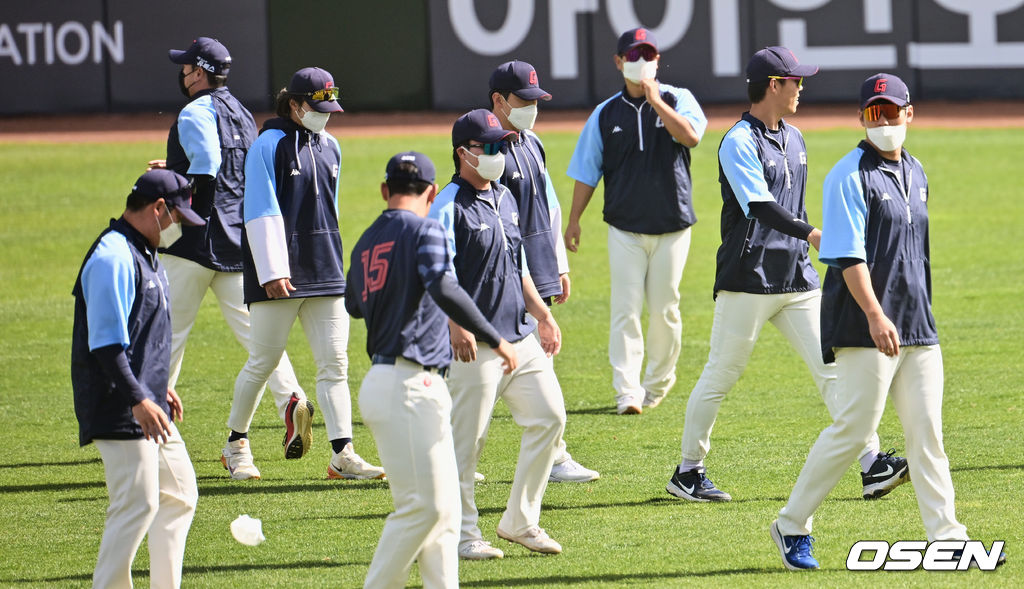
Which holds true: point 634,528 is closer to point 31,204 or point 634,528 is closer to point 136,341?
point 136,341

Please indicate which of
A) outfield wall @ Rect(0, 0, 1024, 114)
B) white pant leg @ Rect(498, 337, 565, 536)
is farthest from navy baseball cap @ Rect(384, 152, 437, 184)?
outfield wall @ Rect(0, 0, 1024, 114)

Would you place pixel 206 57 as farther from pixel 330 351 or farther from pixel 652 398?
pixel 652 398

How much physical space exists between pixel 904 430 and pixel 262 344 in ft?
12.5

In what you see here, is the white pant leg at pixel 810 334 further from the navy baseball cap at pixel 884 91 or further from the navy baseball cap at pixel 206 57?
the navy baseball cap at pixel 206 57

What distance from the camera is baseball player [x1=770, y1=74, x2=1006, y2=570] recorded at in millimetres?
5941

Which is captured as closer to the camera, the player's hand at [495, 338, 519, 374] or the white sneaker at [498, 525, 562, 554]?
the player's hand at [495, 338, 519, 374]

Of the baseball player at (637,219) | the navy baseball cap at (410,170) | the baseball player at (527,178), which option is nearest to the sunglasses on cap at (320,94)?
the baseball player at (527,178)

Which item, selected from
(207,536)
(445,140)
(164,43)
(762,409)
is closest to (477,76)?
(445,140)

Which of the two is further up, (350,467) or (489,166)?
(489,166)

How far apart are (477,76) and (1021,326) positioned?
15.4 metres

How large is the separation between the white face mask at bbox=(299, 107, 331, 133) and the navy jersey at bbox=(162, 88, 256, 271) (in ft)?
2.55

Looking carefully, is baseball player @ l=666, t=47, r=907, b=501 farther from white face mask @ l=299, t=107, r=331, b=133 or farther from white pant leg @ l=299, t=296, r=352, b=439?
white face mask @ l=299, t=107, r=331, b=133

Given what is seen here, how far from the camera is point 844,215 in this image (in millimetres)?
5945

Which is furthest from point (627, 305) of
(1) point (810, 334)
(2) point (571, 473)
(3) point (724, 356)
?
(1) point (810, 334)
